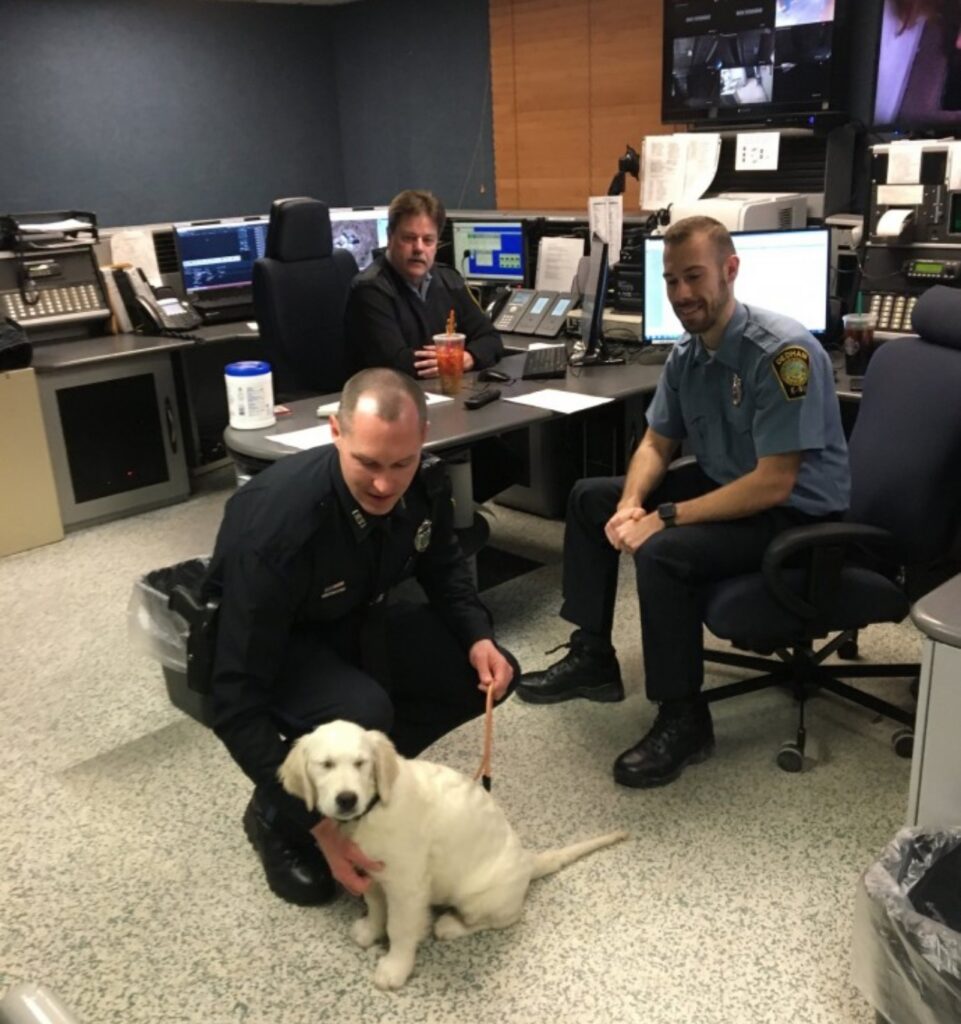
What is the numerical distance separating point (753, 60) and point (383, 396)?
2.68 m

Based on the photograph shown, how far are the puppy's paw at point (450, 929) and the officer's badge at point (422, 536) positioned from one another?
684 millimetres

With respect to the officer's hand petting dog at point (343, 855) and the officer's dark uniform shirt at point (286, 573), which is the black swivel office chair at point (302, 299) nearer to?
the officer's dark uniform shirt at point (286, 573)

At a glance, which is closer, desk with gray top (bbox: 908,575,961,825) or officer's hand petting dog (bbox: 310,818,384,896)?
desk with gray top (bbox: 908,575,961,825)

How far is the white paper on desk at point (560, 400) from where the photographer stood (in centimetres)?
278

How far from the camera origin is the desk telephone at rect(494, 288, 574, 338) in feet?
12.4

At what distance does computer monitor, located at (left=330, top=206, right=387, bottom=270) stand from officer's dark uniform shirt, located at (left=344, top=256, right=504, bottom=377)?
1.40 metres

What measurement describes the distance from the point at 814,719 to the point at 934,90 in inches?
82.4

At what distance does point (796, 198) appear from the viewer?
11.5 ft

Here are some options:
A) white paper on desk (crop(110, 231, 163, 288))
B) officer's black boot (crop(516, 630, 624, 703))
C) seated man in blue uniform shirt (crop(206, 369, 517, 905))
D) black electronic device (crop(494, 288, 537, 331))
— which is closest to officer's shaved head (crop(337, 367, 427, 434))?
seated man in blue uniform shirt (crop(206, 369, 517, 905))

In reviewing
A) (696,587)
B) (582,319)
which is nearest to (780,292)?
(582,319)

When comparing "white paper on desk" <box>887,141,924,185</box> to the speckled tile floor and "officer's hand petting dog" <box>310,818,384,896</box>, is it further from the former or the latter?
"officer's hand petting dog" <box>310,818,384,896</box>

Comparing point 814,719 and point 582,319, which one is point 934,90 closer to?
point 582,319

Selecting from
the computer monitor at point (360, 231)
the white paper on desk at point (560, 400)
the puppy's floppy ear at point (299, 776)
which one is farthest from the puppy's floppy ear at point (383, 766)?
the computer monitor at point (360, 231)

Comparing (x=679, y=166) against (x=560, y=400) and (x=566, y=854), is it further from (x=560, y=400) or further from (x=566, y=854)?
(x=566, y=854)
